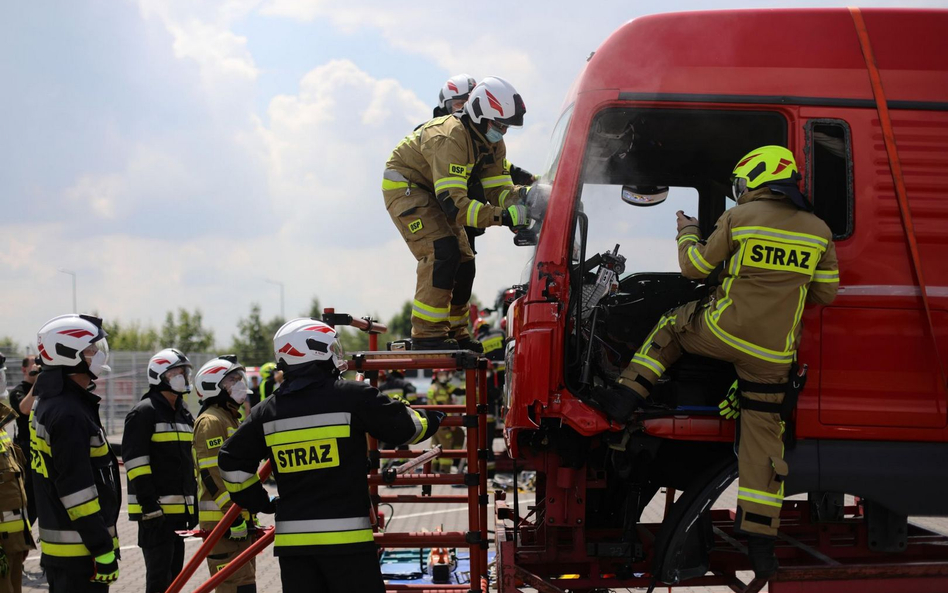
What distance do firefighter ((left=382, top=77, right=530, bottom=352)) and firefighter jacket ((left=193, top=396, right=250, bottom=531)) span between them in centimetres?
160

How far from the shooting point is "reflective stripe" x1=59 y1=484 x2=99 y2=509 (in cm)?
416

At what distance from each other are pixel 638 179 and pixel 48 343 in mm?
3437

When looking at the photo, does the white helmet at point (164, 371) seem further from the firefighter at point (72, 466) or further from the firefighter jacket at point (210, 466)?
the firefighter at point (72, 466)

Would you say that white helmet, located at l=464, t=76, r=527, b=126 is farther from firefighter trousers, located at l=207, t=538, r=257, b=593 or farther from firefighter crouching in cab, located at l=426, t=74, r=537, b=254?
firefighter trousers, located at l=207, t=538, r=257, b=593

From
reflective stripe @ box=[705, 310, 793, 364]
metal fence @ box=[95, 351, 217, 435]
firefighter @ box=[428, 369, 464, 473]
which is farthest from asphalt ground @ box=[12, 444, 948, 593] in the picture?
metal fence @ box=[95, 351, 217, 435]

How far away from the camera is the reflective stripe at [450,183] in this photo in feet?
16.1

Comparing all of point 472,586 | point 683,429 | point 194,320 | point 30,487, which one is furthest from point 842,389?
point 194,320

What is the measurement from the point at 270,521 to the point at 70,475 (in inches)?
247

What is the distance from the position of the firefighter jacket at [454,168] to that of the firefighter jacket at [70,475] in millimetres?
2319

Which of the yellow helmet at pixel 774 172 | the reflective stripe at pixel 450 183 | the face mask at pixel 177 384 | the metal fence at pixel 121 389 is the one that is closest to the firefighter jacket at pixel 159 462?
the face mask at pixel 177 384

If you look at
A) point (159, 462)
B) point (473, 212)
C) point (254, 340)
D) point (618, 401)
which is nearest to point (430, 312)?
point (473, 212)

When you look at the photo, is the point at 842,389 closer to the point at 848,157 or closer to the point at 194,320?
the point at 848,157

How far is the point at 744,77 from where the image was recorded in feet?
13.0

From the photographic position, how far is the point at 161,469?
577 centimetres
